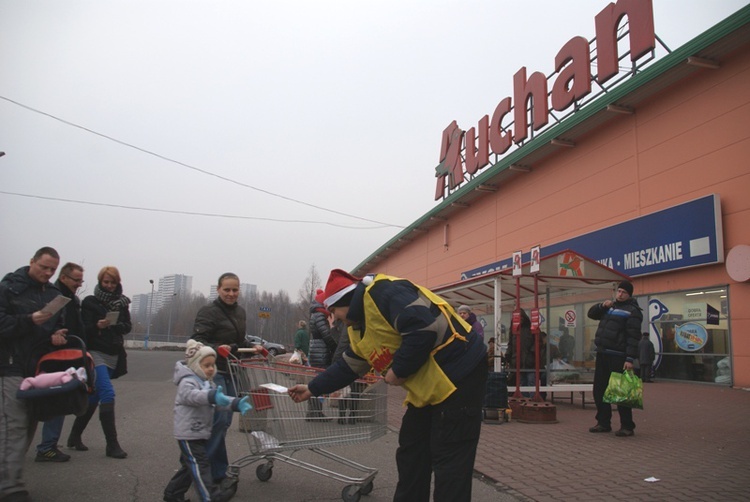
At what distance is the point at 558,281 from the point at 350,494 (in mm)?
7731

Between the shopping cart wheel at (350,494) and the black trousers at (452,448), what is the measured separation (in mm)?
1089

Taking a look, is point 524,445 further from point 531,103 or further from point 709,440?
point 531,103

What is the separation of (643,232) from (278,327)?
71099mm

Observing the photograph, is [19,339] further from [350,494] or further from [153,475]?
[350,494]

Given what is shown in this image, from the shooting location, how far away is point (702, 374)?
1365cm

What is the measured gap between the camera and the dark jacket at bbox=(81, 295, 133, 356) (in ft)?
19.5

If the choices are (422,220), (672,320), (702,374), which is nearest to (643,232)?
(672,320)

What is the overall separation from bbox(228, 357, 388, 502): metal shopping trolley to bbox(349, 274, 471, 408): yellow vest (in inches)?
45.1

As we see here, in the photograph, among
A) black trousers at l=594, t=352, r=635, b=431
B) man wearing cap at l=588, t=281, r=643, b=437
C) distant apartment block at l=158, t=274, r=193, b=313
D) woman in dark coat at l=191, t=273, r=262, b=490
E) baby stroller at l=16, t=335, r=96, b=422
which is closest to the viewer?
baby stroller at l=16, t=335, r=96, b=422

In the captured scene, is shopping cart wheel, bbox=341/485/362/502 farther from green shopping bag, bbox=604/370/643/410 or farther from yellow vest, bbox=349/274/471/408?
green shopping bag, bbox=604/370/643/410

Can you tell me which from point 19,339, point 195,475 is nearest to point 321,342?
point 195,475

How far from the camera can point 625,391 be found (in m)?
7.24

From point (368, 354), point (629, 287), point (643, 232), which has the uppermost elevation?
point (643, 232)

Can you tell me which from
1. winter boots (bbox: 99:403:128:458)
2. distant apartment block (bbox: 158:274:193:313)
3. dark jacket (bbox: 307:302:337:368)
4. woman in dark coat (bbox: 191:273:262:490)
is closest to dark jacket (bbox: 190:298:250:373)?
woman in dark coat (bbox: 191:273:262:490)
